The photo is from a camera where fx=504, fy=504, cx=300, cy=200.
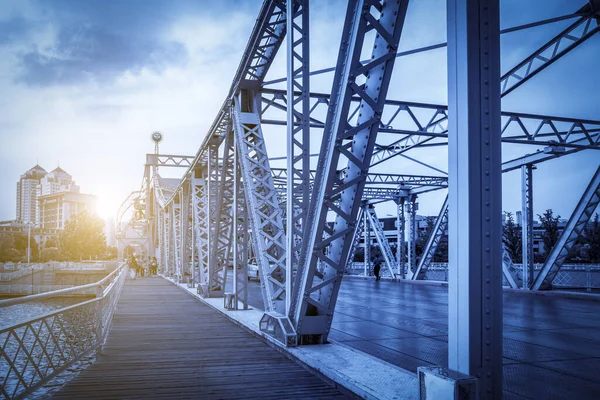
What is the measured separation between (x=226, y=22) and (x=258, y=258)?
5.62 meters

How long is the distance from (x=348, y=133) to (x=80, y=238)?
75.1 m

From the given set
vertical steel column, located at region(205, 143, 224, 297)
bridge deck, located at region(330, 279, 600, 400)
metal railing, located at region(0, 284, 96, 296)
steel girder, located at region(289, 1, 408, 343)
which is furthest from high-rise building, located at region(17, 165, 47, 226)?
steel girder, located at region(289, 1, 408, 343)

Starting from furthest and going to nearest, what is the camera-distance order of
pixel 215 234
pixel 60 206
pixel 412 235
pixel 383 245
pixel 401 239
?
pixel 60 206 < pixel 383 245 < pixel 401 239 < pixel 412 235 < pixel 215 234

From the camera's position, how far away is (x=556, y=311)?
12.4 metres

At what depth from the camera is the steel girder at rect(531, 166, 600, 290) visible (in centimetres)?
1527

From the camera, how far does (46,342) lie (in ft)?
21.1

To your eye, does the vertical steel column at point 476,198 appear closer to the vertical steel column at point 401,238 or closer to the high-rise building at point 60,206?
the vertical steel column at point 401,238

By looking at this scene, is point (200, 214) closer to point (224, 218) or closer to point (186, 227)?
point (186, 227)

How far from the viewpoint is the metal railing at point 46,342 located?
5.01 m

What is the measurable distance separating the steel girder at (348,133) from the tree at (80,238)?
73608mm

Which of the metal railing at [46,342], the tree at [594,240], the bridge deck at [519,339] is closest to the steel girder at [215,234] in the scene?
the bridge deck at [519,339]

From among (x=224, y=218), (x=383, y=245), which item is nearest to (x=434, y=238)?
(x=383, y=245)

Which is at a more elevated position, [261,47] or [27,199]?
[27,199]

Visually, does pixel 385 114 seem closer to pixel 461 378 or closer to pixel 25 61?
pixel 25 61
